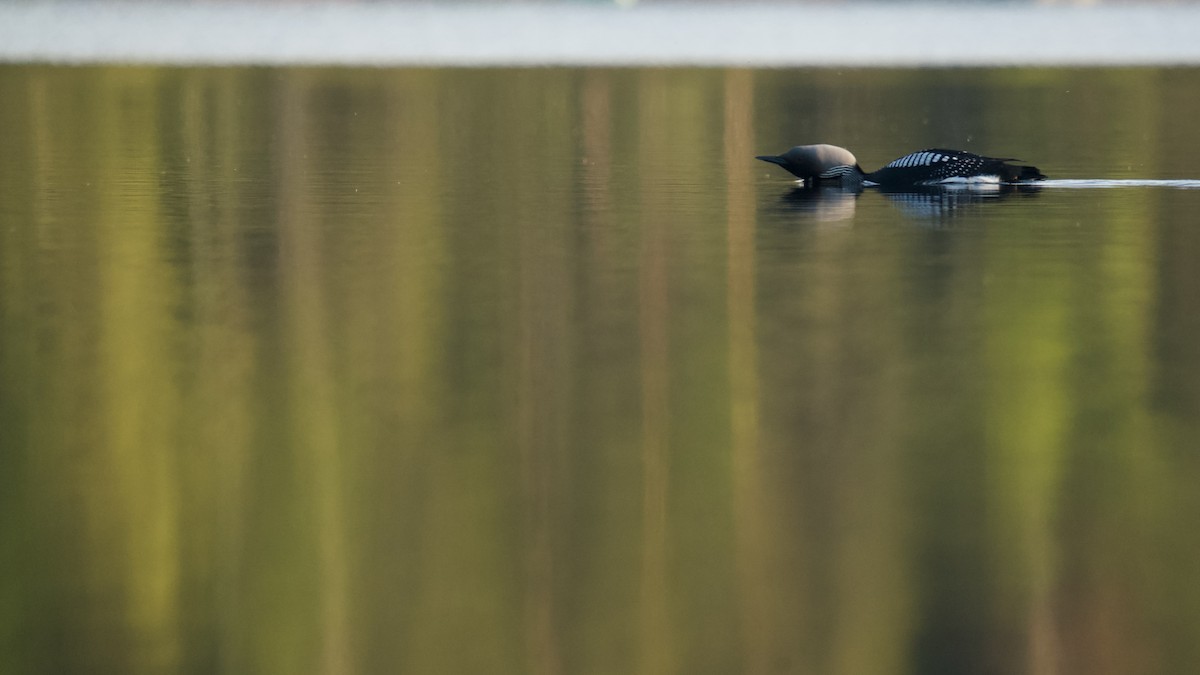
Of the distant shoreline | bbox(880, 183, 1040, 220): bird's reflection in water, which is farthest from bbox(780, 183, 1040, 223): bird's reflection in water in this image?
the distant shoreline

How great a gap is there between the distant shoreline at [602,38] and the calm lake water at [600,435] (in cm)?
6669

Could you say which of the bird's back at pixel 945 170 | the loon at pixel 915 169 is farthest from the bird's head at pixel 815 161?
the bird's back at pixel 945 170

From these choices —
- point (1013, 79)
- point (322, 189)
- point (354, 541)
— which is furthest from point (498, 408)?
point (1013, 79)

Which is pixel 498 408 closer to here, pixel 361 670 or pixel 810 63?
pixel 361 670

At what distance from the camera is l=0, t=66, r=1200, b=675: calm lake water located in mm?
7332

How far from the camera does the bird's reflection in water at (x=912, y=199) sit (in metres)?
19.4

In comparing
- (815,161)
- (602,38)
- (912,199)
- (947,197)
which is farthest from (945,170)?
(602,38)

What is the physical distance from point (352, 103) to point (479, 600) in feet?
135

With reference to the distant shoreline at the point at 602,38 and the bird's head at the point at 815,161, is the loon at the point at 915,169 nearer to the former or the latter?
the bird's head at the point at 815,161

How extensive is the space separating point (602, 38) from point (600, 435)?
14002 centimetres

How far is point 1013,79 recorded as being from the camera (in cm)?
6612

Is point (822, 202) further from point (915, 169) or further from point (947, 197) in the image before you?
point (915, 169)

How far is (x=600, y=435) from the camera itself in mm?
9820

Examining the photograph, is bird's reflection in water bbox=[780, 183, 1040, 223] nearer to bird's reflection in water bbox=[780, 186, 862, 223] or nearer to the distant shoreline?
bird's reflection in water bbox=[780, 186, 862, 223]
